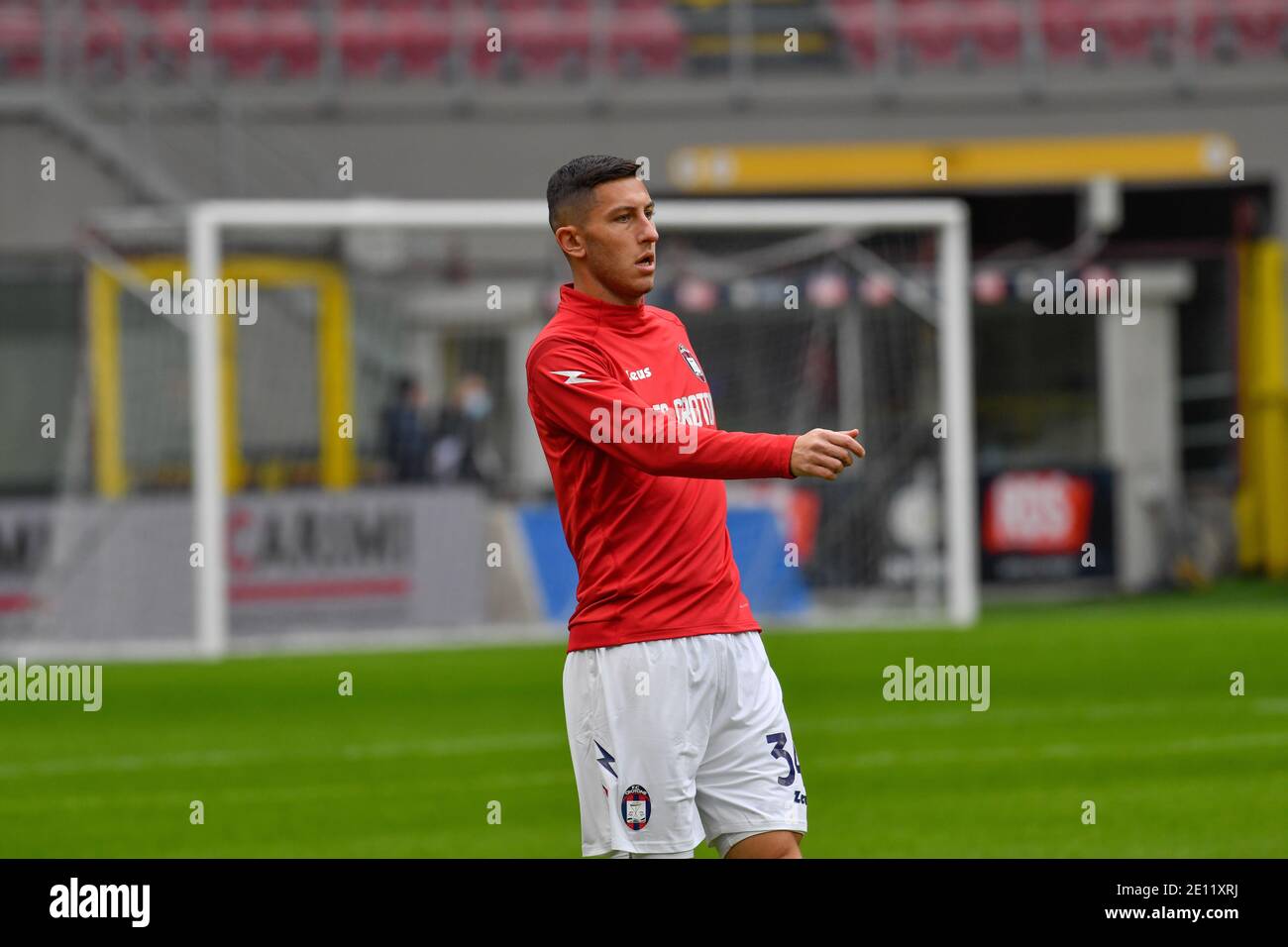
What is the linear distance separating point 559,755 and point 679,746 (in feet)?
19.2

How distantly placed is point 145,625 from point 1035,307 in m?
10.5

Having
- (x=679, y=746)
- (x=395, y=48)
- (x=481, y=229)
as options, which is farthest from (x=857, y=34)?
(x=679, y=746)

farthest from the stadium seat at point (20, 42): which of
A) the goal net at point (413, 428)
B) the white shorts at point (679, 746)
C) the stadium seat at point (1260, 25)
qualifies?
the white shorts at point (679, 746)

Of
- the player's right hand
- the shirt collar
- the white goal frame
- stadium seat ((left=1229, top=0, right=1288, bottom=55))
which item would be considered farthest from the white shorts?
stadium seat ((left=1229, top=0, right=1288, bottom=55))

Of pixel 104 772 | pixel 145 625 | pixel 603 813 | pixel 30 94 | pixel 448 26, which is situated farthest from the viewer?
pixel 448 26

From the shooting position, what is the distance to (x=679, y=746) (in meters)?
4.70

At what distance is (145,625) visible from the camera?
16.5 m

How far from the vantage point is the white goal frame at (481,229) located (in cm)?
1600

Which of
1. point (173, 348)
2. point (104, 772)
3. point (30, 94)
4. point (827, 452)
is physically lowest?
point (104, 772)

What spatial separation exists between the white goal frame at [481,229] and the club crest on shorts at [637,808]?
11.5 meters
